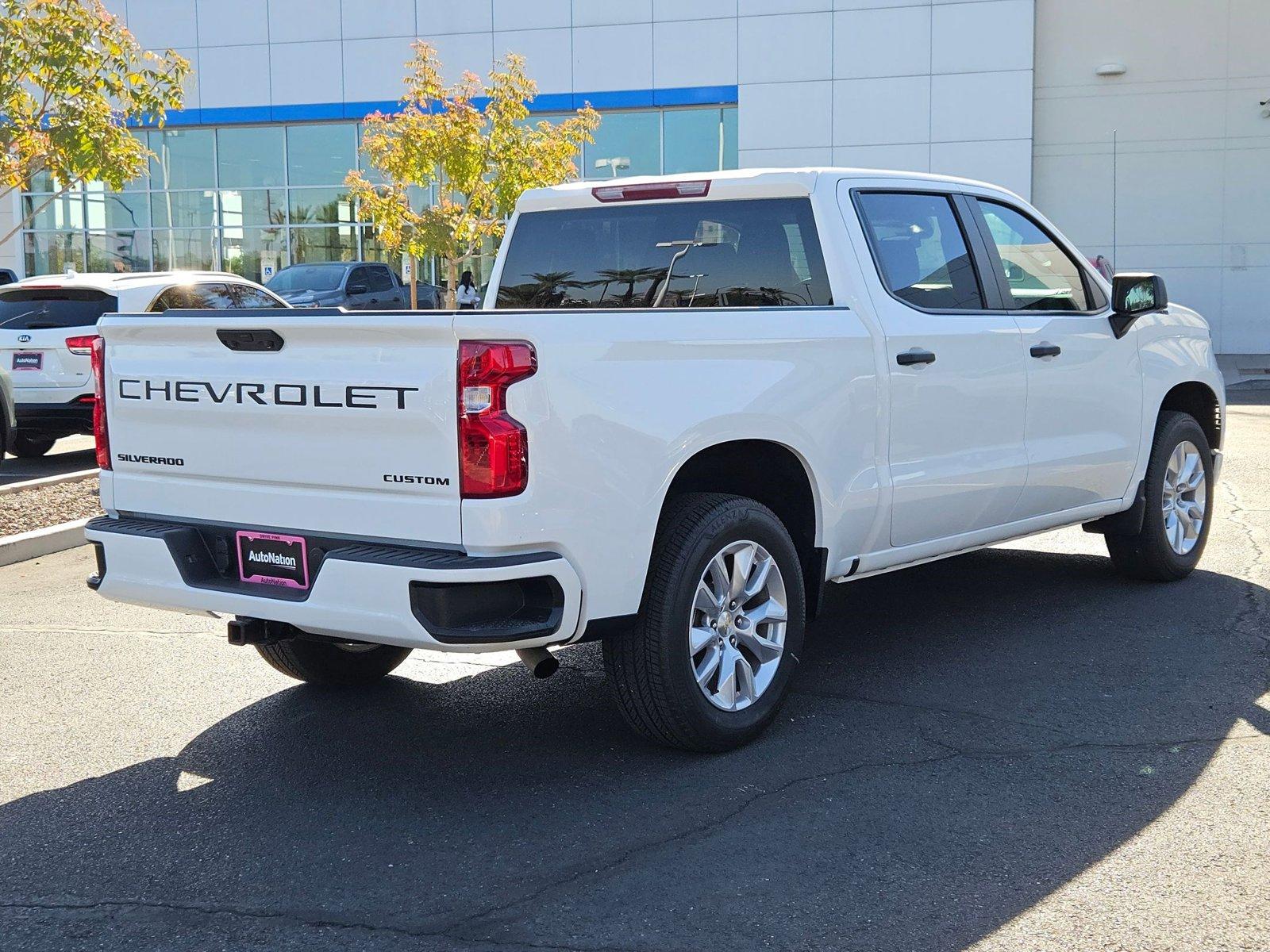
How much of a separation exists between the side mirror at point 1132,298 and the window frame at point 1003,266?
0.07 metres

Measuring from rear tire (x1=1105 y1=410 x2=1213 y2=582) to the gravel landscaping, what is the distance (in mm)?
6542

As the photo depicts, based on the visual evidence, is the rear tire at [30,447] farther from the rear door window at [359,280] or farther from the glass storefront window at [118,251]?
the glass storefront window at [118,251]

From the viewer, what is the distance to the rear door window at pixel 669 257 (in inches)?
213

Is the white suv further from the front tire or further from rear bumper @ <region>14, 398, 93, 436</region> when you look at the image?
the front tire

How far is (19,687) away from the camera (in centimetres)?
577

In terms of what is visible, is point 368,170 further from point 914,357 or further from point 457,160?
point 914,357

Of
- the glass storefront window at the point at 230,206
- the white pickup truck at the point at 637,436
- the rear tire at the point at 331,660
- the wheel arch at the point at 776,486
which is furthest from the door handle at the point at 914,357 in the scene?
the glass storefront window at the point at 230,206

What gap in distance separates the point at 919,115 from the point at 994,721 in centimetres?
2571

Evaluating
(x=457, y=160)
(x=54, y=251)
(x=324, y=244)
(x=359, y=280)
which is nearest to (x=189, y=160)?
(x=324, y=244)

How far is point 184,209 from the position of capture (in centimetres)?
3312

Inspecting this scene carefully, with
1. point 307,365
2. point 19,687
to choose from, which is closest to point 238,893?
point 307,365

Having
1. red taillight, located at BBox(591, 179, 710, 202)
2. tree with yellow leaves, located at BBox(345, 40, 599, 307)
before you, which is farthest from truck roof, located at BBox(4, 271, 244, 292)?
red taillight, located at BBox(591, 179, 710, 202)

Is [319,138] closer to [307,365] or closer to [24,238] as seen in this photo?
[24,238]

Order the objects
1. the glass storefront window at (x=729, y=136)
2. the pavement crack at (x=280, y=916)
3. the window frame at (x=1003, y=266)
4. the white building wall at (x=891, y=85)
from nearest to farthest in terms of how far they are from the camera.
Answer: the pavement crack at (x=280, y=916)
the window frame at (x=1003, y=266)
the white building wall at (x=891, y=85)
the glass storefront window at (x=729, y=136)
